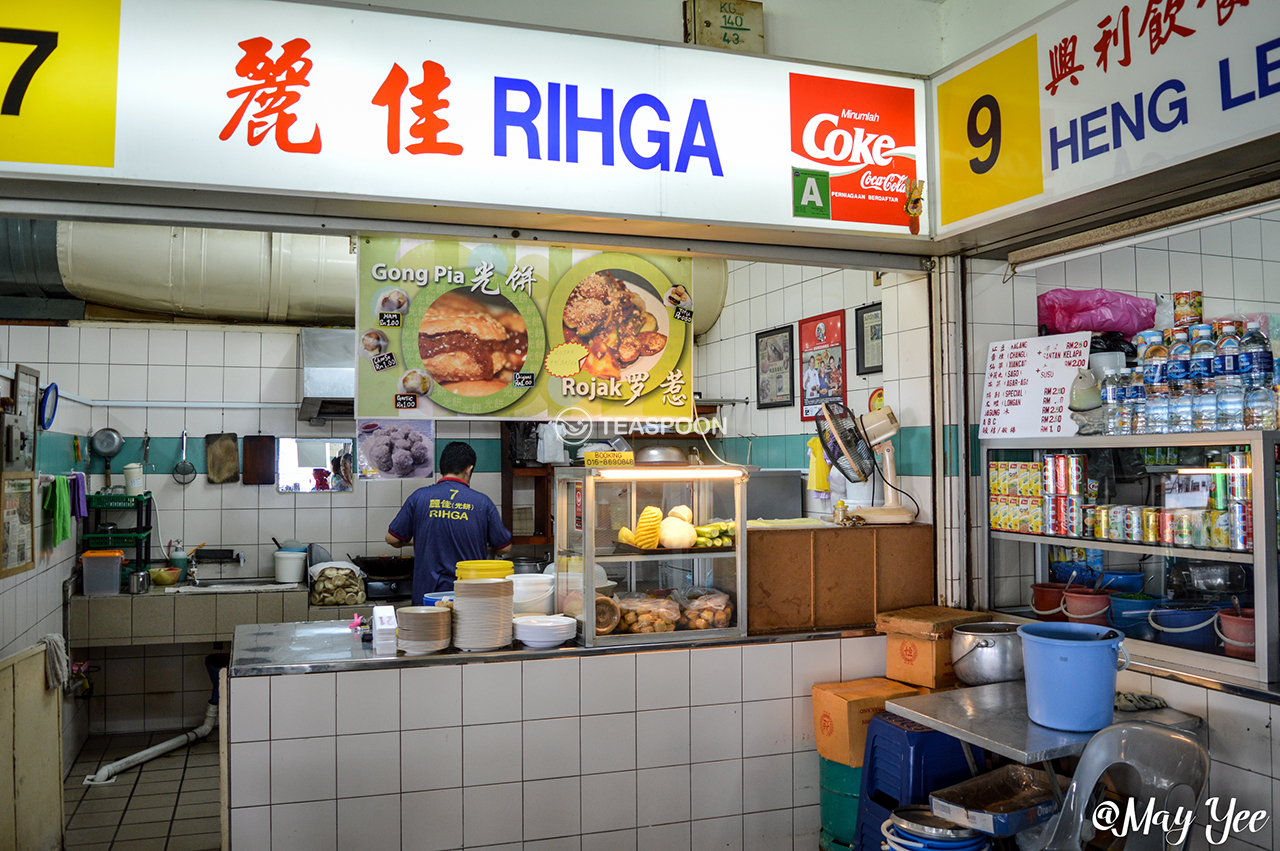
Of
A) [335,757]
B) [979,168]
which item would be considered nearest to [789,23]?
[979,168]

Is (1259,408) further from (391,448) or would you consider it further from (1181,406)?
(391,448)

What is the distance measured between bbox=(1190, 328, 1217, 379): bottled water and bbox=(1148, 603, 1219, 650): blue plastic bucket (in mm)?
888

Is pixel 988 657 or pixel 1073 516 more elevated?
pixel 1073 516

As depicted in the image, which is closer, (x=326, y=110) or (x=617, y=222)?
(x=326, y=110)

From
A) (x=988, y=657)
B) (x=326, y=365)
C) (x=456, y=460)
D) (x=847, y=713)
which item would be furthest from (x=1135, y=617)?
(x=326, y=365)

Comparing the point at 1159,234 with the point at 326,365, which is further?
the point at 326,365

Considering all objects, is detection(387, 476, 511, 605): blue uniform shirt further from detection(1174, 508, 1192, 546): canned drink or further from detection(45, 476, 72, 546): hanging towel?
detection(1174, 508, 1192, 546): canned drink

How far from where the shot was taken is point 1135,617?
11.3ft

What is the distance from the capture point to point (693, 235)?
3613 millimetres

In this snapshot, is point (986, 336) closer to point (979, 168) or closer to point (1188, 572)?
point (979, 168)

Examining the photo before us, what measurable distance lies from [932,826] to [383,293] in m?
2.72

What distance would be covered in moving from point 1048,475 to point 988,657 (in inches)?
32.7

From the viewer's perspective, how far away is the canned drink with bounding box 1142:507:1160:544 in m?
3.20

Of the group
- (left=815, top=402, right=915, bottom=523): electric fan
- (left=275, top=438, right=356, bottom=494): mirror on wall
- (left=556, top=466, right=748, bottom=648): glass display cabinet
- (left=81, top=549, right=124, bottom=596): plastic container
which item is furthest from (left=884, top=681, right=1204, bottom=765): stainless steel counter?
(left=81, top=549, right=124, bottom=596): plastic container
